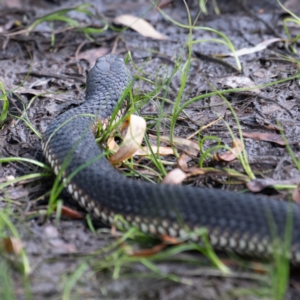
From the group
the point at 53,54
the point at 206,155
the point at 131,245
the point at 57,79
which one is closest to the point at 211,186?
the point at 206,155

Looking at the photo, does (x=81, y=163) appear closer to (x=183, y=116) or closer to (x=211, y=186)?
(x=211, y=186)

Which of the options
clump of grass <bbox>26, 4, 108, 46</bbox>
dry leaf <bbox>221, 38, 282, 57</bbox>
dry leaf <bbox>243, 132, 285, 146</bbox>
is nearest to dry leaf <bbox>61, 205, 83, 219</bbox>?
dry leaf <bbox>243, 132, 285, 146</bbox>

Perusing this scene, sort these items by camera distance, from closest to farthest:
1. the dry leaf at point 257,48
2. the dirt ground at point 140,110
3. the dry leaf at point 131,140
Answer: the dirt ground at point 140,110 < the dry leaf at point 131,140 < the dry leaf at point 257,48

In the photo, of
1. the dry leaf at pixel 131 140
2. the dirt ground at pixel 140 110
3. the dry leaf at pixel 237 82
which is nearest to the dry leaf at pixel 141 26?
the dirt ground at pixel 140 110

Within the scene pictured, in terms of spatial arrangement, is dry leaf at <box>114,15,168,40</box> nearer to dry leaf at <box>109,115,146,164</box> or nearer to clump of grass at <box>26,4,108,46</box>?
clump of grass at <box>26,4,108,46</box>

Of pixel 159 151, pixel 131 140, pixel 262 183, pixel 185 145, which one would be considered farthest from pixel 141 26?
pixel 262 183

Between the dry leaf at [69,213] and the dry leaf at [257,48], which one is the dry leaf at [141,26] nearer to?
the dry leaf at [257,48]
